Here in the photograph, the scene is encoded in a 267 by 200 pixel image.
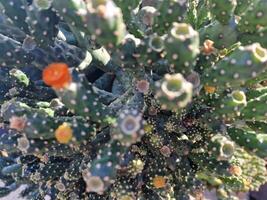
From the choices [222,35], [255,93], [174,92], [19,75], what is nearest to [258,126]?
[255,93]

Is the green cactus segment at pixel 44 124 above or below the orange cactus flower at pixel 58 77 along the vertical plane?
below

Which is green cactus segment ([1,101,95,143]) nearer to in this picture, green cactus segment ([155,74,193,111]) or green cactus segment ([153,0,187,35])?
green cactus segment ([155,74,193,111])

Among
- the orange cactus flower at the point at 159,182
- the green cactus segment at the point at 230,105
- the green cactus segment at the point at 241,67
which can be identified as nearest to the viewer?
the green cactus segment at the point at 241,67

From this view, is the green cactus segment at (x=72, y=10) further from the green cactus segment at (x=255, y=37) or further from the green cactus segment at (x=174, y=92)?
the green cactus segment at (x=255, y=37)

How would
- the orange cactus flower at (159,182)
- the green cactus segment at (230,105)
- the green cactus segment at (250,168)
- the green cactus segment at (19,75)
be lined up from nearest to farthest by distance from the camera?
the green cactus segment at (230,105) → the orange cactus flower at (159,182) → the green cactus segment at (19,75) → the green cactus segment at (250,168)

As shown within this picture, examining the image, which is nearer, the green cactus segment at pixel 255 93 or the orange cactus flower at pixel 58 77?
the orange cactus flower at pixel 58 77

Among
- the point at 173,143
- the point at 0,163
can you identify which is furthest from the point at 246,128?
the point at 0,163

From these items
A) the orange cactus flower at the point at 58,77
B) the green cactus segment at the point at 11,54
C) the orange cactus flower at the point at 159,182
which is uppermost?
the green cactus segment at the point at 11,54

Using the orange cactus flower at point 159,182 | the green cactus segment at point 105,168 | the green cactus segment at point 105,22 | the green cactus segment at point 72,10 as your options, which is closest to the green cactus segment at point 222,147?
the orange cactus flower at point 159,182
